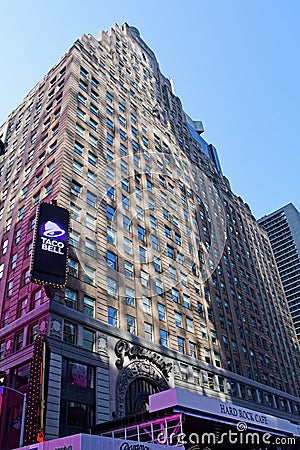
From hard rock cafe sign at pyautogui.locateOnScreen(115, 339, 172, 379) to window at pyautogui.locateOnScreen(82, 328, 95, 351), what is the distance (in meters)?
2.37

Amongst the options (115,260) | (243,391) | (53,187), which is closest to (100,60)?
(53,187)

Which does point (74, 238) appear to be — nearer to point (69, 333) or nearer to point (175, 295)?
point (69, 333)

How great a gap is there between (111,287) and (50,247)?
8.71m

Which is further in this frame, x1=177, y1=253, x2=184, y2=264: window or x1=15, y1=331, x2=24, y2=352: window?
x1=177, y1=253, x2=184, y2=264: window

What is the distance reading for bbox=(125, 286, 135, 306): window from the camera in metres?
39.8

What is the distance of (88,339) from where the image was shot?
33031 mm

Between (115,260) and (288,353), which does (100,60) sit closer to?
(115,260)

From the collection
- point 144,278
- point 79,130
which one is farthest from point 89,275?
point 79,130

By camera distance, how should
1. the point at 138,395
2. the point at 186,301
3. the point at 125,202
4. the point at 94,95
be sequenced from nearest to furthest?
the point at 138,395 < the point at 125,202 < the point at 186,301 < the point at 94,95

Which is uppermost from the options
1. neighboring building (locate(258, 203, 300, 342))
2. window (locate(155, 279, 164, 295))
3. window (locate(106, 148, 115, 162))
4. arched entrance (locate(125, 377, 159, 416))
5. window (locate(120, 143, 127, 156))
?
neighboring building (locate(258, 203, 300, 342))

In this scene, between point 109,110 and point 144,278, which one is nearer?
point 144,278

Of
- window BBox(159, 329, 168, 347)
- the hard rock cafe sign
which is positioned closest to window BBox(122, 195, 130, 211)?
window BBox(159, 329, 168, 347)

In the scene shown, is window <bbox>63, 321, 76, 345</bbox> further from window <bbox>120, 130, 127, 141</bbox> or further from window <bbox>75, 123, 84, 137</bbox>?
window <bbox>120, 130, 127, 141</bbox>

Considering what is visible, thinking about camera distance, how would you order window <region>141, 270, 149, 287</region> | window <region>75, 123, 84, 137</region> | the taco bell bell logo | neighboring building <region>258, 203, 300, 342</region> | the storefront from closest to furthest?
1. the storefront
2. the taco bell bell logo
3. window <region>141, 270, 149, 287</region>
4. window <region>75, 123, 84, 137</region>
5. neighboring building <region>258, 203, 300, 342</region>
